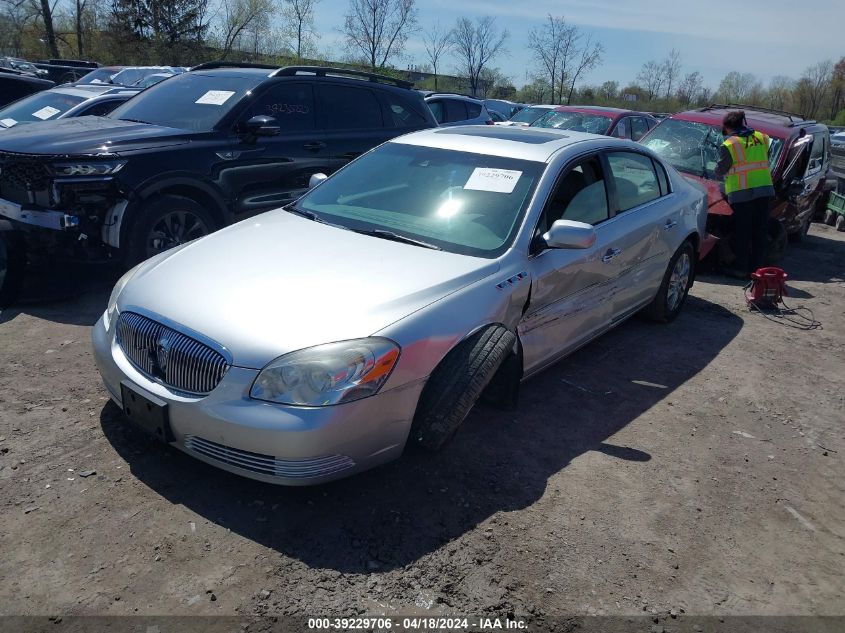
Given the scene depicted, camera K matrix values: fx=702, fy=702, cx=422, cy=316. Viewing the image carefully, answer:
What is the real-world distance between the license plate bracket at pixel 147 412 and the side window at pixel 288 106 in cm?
381

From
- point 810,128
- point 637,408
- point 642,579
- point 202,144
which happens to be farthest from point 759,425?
point 810,128

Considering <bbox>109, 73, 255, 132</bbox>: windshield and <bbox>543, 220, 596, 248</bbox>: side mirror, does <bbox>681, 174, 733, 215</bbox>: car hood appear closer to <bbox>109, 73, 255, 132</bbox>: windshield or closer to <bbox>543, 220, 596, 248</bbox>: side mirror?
<bbox>543, 220, 596, 248</bbox>: side mirror

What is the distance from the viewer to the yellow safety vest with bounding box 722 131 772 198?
786 centimetres

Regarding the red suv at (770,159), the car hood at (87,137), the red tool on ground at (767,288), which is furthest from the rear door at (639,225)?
the car hood at (87,137)

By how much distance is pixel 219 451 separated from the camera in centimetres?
315

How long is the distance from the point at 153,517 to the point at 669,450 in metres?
2.83

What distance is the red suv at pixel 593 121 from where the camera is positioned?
11133mm

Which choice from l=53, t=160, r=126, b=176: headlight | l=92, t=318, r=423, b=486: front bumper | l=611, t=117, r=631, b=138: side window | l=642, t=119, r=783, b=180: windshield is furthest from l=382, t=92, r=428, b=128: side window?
l=92, t=318, r=423, b=486: front bumper

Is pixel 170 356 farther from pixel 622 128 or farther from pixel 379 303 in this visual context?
pixel 622 128

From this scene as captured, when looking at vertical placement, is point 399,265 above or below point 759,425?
above

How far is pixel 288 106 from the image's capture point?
22.6ft

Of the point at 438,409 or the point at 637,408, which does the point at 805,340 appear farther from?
the point at 438,409

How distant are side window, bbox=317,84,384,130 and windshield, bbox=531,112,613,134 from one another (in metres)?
4.16

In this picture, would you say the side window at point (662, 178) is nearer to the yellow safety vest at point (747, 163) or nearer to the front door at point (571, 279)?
the front door at point (571, 279)
